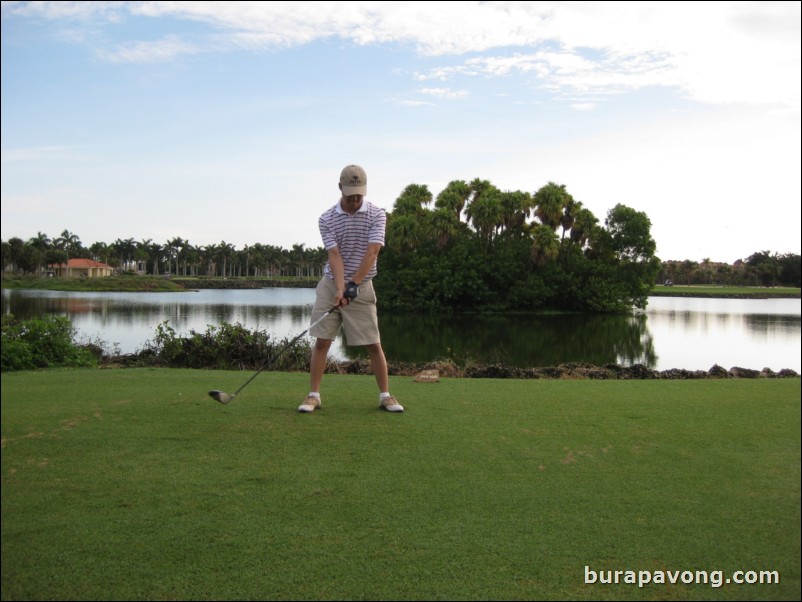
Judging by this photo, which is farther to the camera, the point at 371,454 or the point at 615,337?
the point at 615,337

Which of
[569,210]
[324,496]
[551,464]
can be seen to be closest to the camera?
[324,496]

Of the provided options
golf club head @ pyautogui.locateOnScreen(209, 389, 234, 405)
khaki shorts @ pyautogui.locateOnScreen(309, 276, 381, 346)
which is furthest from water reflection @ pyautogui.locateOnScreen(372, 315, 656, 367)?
golf club head @ pyautogui.locateOnScreen(209, 389, 234, 405)

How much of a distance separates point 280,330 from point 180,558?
22813 millimetres

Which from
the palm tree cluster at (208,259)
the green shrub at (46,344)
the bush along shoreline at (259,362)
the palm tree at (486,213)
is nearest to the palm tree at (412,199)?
the palm tree at (486,213)

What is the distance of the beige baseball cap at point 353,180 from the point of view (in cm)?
514

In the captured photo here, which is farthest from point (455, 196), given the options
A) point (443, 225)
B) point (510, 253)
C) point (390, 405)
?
point (390, 405)

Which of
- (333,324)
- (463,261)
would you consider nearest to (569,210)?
(463,261)

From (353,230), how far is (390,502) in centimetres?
281

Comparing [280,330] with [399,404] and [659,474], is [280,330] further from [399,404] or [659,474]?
[659,474]

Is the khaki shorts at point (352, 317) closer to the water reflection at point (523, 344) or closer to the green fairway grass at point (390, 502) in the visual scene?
the green fairway grass at point (390, 502)

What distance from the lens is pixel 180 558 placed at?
2629mm

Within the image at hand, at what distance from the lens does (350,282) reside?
5.41 metres

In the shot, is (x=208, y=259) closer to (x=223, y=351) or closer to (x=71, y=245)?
(x=71, y=245)

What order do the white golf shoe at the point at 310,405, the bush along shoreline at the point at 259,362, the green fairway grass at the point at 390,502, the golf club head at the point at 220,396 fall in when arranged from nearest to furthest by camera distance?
1. the green fairway grass at the point at 390,502
2. the golf club head at the point at 220,396
3. the white golf shoe at the point at 310,405
4. the bush along shoreline at the point at 259,362
